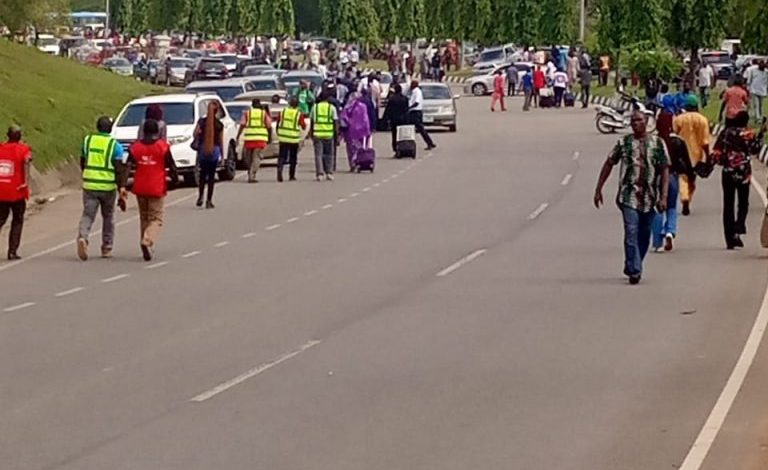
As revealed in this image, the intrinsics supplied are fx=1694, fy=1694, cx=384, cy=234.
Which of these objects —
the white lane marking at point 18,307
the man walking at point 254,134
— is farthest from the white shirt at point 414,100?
the white lane marking at point 18,307

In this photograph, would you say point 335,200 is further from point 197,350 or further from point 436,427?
point 436,427

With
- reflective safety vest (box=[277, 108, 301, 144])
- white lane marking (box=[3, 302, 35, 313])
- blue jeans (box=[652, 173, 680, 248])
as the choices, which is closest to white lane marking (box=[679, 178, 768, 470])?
blue jeans (box=[652, 173, 680, 248])

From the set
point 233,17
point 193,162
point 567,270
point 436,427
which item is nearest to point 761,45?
point 193,162

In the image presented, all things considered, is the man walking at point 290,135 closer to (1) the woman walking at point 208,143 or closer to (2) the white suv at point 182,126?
(2) the white suv at point 182,126

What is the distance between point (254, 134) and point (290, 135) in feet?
2.52

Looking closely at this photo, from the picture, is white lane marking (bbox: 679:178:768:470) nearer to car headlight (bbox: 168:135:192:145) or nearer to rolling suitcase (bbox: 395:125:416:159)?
car headlight (bbox: 168:135:192:145)

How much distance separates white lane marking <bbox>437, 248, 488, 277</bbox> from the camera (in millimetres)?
19516

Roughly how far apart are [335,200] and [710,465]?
20.2m

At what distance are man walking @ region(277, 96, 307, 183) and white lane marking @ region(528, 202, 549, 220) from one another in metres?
7.05

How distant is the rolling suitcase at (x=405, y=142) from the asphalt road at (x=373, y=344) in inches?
530

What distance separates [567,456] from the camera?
10.1 meters

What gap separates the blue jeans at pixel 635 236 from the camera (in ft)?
58.3

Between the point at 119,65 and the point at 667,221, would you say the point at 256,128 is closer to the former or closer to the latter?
the point at 667,221

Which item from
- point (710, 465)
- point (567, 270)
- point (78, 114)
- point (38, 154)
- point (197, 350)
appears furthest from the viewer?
point (78, 114)
